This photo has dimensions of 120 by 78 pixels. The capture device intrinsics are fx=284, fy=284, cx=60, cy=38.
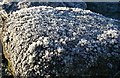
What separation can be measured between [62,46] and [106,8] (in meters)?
2.65

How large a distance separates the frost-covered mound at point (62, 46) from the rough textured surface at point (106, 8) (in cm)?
183

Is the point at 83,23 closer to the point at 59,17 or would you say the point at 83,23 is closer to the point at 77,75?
the point at 59,17

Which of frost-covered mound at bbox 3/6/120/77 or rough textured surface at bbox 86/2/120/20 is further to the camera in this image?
rough textured surface at bbox 86/2/120/20

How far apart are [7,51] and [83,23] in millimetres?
863

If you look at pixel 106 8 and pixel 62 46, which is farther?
pixel 106 8

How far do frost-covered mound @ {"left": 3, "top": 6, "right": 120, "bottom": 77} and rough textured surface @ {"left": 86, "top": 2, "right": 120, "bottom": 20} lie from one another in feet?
6.00

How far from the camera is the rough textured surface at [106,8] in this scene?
4.95m

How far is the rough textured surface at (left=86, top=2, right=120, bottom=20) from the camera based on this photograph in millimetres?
4949

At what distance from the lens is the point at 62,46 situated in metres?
2.55

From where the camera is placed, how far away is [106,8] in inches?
197

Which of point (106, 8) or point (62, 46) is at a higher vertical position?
point (62, 46)

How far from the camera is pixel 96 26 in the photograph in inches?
117

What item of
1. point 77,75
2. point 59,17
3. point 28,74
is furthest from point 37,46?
point 59,17

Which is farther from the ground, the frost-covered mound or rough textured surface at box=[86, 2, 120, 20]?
the frost-covered mound
